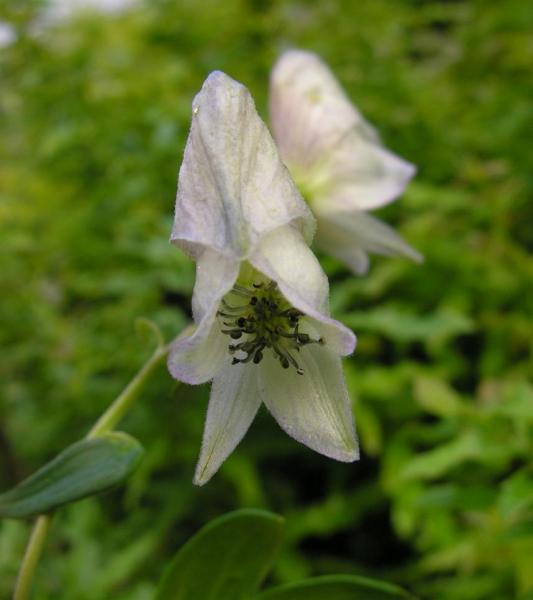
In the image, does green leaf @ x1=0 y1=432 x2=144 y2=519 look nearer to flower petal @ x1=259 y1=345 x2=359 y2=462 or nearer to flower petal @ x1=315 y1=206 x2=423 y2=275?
flower petal @ x1=259 y1=345 x2=359 y2=462

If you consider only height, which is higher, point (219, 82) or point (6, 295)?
point (219, 82)

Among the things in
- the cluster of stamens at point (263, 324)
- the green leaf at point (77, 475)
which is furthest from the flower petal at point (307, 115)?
the green leaf at point (77, 475)

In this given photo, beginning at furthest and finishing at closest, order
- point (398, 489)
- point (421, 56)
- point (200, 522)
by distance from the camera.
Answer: point (421, 56) < point (200, 522) < point (398, 489)

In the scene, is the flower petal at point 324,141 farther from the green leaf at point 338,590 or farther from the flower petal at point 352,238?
the green leaf at point 338,590

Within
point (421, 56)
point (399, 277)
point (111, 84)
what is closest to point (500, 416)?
point (399, 277)

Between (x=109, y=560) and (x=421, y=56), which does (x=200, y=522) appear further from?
(x=421, y=56)

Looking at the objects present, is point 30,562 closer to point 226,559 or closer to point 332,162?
point 226,559

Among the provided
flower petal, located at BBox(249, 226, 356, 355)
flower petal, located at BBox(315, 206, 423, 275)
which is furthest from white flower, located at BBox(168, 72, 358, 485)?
flower petal, located at BBox(315, 206, 423, 275)
